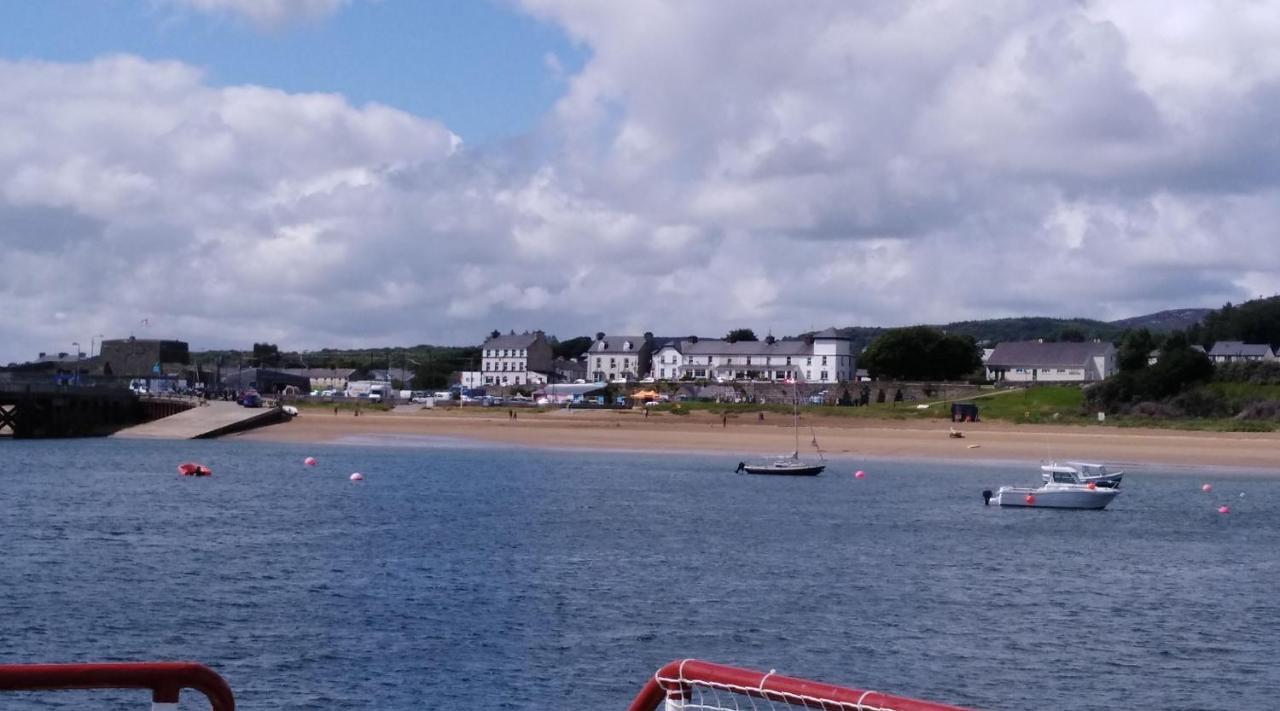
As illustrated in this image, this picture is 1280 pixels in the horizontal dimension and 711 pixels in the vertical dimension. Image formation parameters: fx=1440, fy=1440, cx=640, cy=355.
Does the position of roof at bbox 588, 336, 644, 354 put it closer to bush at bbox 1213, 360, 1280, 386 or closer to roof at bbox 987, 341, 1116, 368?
roof at bbox 987, 341, 1116, 368

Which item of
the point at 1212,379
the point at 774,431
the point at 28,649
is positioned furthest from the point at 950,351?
the point at 28,649

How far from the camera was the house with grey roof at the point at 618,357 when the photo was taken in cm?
18362

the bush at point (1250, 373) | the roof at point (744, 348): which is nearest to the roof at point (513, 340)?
the roof at point (744, 348)

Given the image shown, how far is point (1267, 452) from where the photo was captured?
7025 centimetres

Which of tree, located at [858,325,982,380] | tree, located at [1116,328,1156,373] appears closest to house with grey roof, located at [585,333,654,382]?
tree, located at [858,325,982,380]

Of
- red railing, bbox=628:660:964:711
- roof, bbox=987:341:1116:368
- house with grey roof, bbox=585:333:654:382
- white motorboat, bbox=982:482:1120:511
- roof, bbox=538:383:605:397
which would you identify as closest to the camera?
red railing, bbox=628:660:964:711

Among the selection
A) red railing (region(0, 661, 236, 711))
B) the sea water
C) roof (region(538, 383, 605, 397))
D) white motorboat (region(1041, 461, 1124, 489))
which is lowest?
the sea water

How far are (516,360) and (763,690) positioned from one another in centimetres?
17536

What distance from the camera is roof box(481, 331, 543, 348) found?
18000 cm

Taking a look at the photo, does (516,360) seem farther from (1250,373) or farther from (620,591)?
(620,591)

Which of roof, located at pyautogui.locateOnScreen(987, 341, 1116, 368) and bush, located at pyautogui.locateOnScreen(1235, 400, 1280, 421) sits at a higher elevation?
roof, located at pyautogui.locateOnScreen(987, 341, 1116, 368)

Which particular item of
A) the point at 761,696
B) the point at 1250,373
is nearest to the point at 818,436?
the point at 1250,373

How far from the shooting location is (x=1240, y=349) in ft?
557

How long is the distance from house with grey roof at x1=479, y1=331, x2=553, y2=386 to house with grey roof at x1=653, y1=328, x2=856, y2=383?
1483 cm
